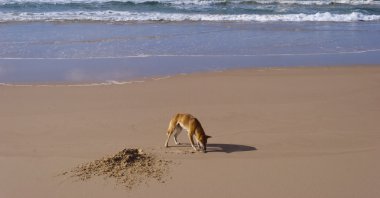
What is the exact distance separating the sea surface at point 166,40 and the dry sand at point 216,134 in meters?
1.34

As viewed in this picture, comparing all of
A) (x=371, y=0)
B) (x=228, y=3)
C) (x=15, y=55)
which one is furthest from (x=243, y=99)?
(x=371, y=0)

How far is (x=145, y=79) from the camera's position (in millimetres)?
9383

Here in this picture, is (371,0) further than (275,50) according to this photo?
Yes

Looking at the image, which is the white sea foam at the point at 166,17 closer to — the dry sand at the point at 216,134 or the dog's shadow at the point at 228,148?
the dry sand at the point at 216,134

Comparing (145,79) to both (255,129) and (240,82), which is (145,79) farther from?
(255,129)

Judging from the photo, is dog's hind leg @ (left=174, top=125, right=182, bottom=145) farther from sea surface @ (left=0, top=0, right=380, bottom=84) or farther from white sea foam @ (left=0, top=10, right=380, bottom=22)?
white sea foam @ (left=0, top=10, right=380, bottom=22)

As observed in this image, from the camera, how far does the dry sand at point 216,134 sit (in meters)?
5.06

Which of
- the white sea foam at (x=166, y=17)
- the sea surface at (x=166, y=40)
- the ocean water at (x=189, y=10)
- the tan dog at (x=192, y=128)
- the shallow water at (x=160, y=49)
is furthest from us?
the ocean water at (x=189, y=10)

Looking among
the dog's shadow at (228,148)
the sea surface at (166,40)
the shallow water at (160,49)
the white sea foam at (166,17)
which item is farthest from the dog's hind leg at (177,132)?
the white sea foam at (166,17)

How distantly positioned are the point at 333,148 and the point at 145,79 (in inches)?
176

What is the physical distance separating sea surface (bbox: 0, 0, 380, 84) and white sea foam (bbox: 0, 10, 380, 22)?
4 centimetres

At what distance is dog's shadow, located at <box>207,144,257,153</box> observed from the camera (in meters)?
5.92

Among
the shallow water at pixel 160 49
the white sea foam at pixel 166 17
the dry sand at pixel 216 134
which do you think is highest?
the dry sand at pixel 216 134

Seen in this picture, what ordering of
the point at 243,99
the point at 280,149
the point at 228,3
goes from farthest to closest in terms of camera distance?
the point at 228,3 → the point at 243,99 → the point at 280,149
